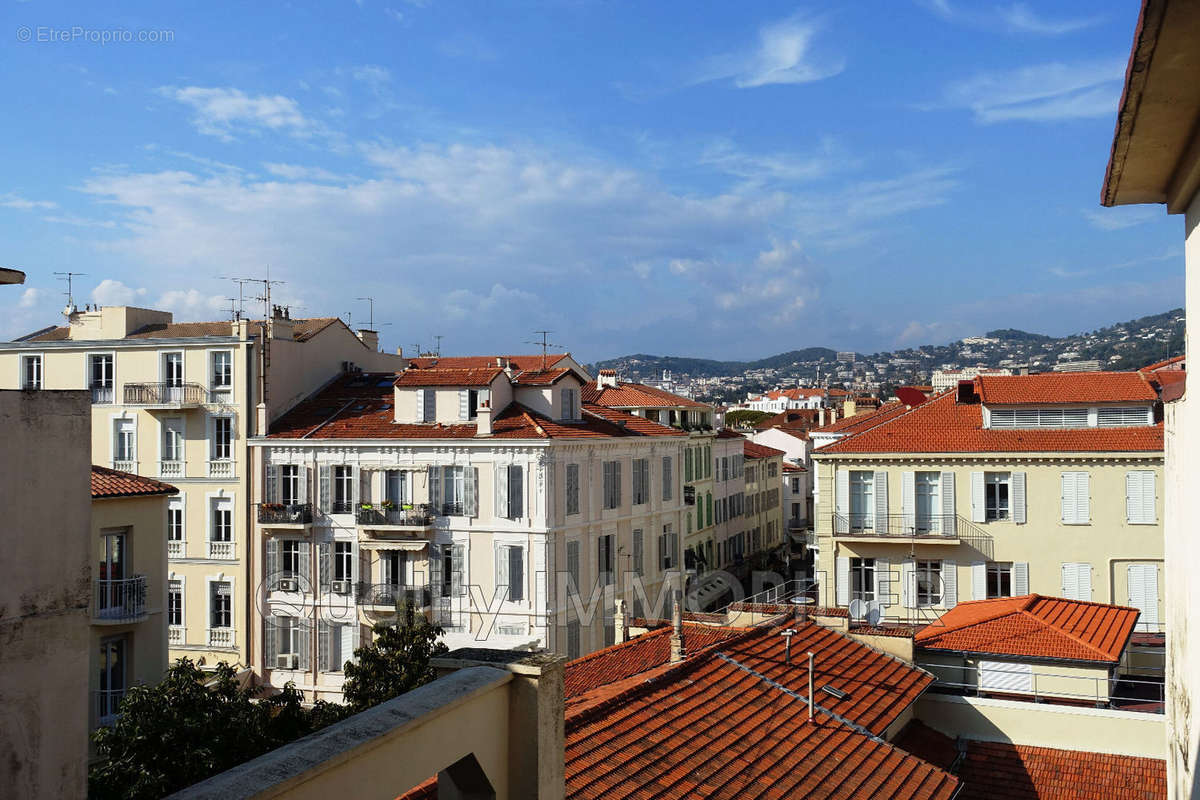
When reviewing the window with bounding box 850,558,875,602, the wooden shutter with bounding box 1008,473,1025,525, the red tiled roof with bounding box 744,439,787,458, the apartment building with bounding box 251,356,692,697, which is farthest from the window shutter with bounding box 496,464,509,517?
the red tiled roof with bounding box 744,439,787,458

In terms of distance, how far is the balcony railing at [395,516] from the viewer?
36281mm

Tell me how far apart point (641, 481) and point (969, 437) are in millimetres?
13502

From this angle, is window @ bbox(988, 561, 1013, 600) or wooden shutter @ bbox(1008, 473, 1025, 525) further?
window @ bbox(988, 561, 1013, 600)

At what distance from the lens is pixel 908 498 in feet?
110

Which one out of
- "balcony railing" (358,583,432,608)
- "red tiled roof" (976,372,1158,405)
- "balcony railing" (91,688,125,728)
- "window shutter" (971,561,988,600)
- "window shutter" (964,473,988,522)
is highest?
"red tiled roof" (976,372,1158,405)

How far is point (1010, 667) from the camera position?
800 inches

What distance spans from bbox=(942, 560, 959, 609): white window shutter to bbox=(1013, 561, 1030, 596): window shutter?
173cm

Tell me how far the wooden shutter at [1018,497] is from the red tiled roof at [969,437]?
2.93 ft

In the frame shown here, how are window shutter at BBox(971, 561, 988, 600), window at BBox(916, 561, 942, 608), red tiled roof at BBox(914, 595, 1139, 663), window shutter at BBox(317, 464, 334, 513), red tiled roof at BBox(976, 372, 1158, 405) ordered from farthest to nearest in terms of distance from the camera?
window shutter at BBox(317, 464, 334, 513)
window at BBox(916, 561, 942, 608)
window shutter at BBox(971, 561, 988, 600)
red tiled roof at BBox(976, 372, 1158, 405)
red tiled roof at BBox(914, 595, 1139, 663)

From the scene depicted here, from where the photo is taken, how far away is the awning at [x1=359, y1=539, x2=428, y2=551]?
119 ft

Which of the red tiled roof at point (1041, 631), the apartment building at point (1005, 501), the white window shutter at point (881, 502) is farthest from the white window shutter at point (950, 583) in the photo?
the red tiled roof at point (1041, 631)

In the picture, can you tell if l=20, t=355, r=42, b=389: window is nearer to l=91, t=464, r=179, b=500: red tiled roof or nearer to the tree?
the tree

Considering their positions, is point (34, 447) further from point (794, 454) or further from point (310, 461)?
point (794, 454)

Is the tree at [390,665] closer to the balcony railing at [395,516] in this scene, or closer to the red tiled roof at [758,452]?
the balcony railing at [395,516]
